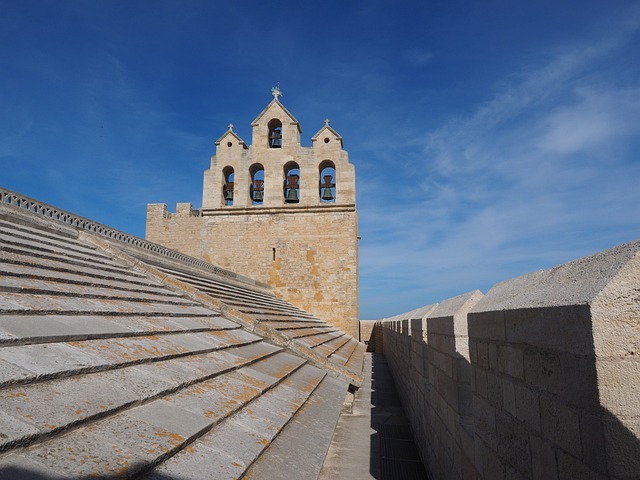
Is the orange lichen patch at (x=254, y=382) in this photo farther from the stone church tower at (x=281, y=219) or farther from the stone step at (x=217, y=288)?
the stone church tower at (x=281, y=219)

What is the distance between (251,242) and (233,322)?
1078cm

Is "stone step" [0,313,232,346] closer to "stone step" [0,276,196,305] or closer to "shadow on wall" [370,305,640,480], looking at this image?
"stone step" [0,276,196,305]

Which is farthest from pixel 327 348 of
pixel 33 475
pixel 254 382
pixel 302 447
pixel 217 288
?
pixel 33 475

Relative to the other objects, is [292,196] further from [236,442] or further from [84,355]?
[236,442]

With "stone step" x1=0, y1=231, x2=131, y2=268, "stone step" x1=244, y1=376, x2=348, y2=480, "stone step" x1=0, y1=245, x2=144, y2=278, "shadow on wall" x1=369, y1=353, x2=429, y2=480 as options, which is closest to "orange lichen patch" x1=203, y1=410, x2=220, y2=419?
"stone step" x1=244, y1=376, x2=348, y2=480

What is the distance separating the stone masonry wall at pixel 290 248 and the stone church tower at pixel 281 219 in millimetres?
39

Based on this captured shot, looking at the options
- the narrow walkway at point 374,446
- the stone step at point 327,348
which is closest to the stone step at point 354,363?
the stone step at point 327,348

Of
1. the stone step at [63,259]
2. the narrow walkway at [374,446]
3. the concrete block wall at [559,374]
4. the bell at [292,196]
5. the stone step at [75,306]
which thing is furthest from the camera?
the bell at [292,196]

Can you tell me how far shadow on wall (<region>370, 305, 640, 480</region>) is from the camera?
132cm

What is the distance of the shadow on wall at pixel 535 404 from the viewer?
1.32m

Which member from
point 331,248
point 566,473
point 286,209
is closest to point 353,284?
point 331,248

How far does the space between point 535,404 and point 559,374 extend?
12.8 inches

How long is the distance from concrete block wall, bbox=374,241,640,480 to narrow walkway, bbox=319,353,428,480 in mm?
2459

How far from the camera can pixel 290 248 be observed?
16.0 m
